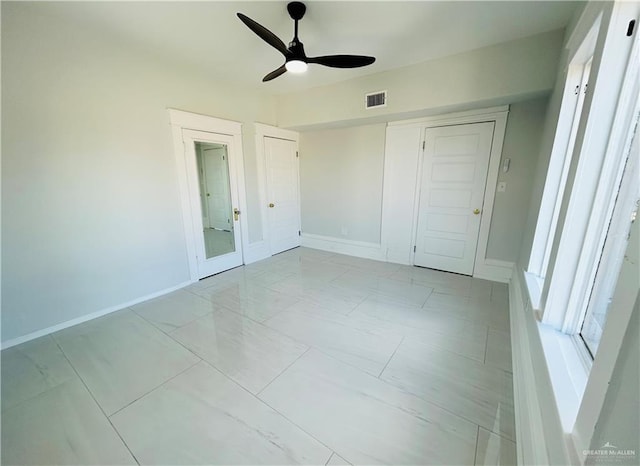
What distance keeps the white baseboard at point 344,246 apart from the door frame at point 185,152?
179cm

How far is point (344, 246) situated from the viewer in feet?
14.9

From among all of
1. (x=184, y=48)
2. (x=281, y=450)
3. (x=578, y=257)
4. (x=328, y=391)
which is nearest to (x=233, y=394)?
(x=281, y=450)

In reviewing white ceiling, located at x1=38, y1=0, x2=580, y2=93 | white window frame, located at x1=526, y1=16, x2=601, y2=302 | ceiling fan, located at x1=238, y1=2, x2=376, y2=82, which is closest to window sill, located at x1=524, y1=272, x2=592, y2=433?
white window frame, located at x1=526, y1=16, x2=601, y2=302

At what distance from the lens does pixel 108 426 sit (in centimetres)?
142

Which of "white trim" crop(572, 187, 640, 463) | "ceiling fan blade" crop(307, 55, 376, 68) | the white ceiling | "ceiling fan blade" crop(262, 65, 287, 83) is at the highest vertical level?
the white ceiling

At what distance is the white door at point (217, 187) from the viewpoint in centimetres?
342

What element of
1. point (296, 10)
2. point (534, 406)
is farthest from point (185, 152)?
point (534, 406)

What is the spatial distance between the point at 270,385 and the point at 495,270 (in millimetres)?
3271

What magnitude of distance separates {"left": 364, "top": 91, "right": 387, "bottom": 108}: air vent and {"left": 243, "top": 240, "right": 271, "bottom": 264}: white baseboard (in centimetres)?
280

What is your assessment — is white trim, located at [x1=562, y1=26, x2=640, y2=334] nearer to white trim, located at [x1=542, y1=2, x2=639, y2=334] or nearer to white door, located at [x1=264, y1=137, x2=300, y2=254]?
white trim, located at [x1=542, y1=2, x2=639, y2=334]

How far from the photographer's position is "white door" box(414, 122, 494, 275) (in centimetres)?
322

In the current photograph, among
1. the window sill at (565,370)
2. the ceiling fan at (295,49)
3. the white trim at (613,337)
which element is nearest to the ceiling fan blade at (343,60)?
the ceiling fan at (295,49)

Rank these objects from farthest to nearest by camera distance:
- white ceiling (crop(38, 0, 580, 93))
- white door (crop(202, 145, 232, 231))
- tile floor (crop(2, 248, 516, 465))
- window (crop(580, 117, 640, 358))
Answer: white door (crop(202, 145, 232, 231)) < white ceiling (crop(38, 0, 580, 93)) < tile floor (crop(2, 248, 516, 465)) < window (crop(580, 117, 640, 358))

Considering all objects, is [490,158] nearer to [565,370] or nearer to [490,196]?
[490,196]
